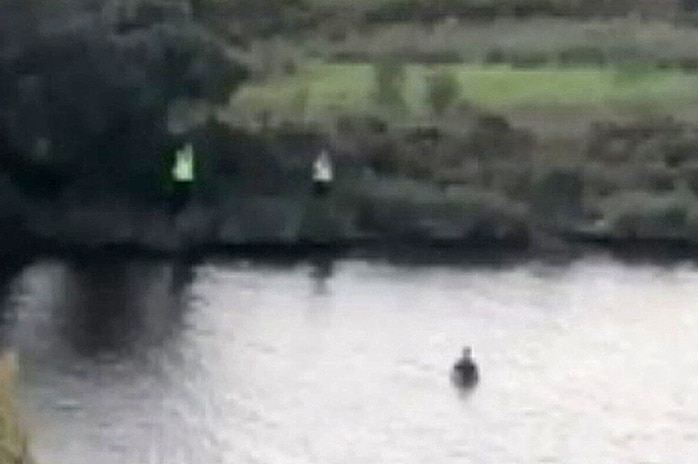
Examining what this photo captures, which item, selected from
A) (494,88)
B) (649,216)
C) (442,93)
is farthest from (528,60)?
(649,216)

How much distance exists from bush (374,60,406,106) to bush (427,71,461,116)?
0.50 meters

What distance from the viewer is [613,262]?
39375 mm

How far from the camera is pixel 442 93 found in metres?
43.8

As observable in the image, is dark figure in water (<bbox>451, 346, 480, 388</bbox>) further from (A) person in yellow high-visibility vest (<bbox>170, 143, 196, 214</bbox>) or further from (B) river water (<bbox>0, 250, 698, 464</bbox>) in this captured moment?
(A) person in yellow high-visibility vest (<bbox>170, 143, 196, 214</bbox>)

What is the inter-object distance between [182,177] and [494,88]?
7795 mm

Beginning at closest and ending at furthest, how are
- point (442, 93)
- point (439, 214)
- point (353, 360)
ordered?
point (353, 360) → point (439, 214) → point (442, 93)

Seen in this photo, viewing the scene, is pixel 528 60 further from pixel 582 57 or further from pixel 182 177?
pixel 182 177

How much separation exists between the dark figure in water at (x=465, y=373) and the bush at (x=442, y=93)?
11221mm

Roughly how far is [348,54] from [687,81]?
19.4ft

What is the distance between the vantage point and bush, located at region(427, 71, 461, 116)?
43562 millimetres

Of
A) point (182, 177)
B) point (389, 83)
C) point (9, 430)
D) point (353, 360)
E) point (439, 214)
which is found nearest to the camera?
point (9, 430)

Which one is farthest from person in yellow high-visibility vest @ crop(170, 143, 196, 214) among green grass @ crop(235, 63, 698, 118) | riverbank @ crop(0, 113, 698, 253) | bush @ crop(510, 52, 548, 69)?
bush @ crop(510, 52, 548, 69)

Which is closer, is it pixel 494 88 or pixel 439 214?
pixel 439 214

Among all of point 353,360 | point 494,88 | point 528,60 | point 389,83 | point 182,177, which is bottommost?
point 353,360
